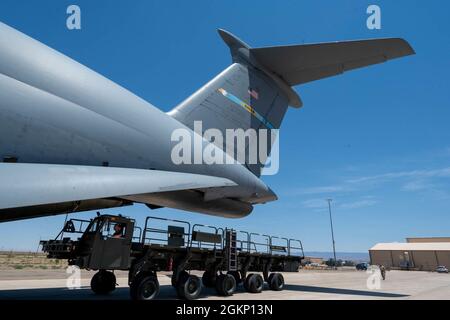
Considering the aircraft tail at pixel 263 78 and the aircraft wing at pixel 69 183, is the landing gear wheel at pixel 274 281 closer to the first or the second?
the aircraft tail at pixel 263 78

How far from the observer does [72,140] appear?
614 centimetres

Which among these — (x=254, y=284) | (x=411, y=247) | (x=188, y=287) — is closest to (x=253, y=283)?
(x=254, y=284)

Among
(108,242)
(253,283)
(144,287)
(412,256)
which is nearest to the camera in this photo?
(108,242)

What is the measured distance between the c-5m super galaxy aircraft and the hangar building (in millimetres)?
66951

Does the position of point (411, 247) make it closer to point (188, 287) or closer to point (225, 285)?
point (225, 285)

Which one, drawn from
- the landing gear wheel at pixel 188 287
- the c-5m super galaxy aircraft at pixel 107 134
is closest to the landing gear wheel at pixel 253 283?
the c-5m super galaxy aircraft at pixel 107 134

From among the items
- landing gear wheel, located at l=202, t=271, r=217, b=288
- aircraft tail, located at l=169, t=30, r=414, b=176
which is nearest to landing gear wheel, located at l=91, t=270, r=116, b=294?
landing gear wheel, located at l=202, t=271, r=217, b=288

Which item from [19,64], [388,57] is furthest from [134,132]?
[388,57]

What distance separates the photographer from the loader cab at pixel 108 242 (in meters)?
7.88

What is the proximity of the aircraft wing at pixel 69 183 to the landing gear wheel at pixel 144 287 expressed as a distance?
285 centimetres

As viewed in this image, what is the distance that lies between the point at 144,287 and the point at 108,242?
1.48 m

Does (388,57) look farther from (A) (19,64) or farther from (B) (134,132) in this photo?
(A) (19,64)

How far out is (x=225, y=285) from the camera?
10.7m

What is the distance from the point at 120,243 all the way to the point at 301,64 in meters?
8.22
